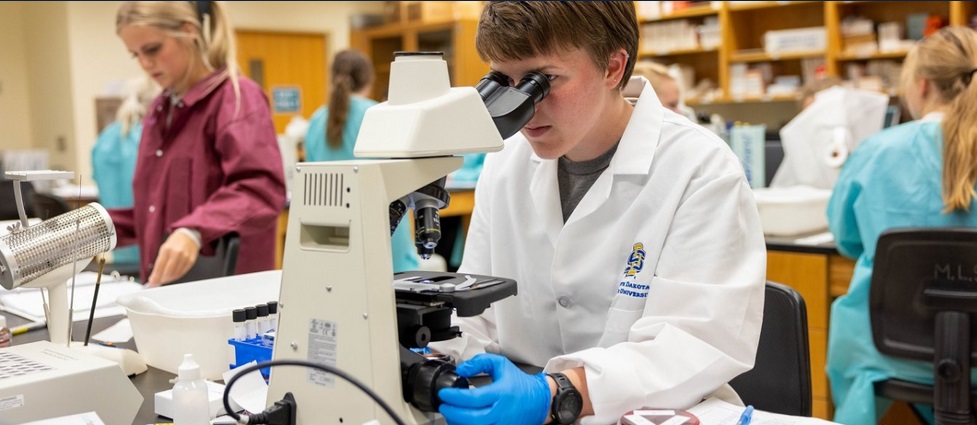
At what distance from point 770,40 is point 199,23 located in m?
4.47

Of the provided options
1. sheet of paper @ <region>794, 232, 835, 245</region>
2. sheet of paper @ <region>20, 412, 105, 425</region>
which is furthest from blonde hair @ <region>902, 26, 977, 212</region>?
sheet of paper @ <region>20, 412, 105, 425</region>

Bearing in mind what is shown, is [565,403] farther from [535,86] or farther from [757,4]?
[757,4]

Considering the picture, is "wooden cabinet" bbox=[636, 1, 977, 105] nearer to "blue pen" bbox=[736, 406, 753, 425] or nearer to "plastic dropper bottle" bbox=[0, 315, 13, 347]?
"blue pen" bbox=[736, 406, 753, 425]

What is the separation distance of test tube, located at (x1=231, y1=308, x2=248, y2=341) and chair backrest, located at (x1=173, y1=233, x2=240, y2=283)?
73 centimetres

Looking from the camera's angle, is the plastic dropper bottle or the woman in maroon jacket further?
the woman in maroon jacket

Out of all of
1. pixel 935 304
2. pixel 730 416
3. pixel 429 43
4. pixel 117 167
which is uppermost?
pixel 429 43

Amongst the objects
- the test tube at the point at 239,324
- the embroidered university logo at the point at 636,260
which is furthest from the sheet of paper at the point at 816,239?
the test tube at the point at 239,324

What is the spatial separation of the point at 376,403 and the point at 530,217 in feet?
1.99

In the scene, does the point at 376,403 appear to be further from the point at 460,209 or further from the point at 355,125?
the point at 460,209

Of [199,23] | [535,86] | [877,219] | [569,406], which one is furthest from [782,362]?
[199,23]

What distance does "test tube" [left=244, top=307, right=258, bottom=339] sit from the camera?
4.05ft

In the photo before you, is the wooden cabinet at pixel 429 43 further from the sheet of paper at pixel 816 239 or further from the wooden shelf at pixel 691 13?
the sheet of paper at pixel 816 239

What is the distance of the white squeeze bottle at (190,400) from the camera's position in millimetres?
992

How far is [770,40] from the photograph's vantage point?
5762mm
